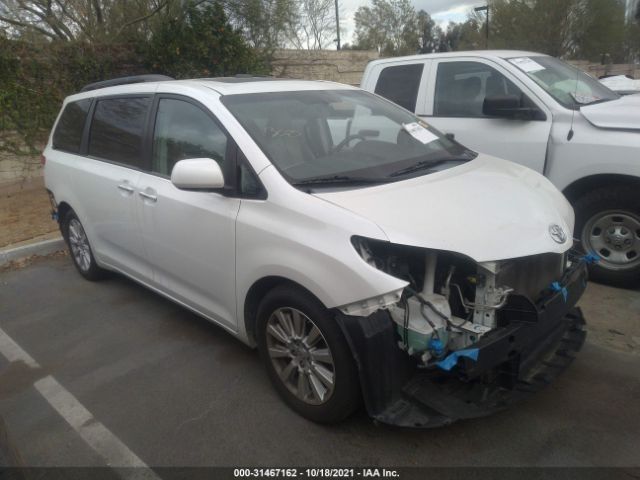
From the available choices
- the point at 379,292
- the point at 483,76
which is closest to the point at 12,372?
the point at 379,292

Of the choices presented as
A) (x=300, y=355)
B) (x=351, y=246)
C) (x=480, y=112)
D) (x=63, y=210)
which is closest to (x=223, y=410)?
(x=300, y=355)

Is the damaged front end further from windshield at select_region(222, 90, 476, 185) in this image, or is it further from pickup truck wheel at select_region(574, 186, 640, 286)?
pickup truck wheel at select_region(574, 186, 640, 286)

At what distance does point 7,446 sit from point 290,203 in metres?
1.59

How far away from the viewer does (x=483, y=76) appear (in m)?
5.11

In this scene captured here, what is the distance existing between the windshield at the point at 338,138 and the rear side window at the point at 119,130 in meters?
0.98

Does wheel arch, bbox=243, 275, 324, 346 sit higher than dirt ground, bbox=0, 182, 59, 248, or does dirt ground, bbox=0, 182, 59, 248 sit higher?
wheel arch, bbox=243, 275, 324, 346

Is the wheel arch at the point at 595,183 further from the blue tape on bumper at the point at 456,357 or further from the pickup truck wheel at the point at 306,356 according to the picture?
the pickup truck wheel at the point at 306,356

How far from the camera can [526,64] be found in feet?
16.4

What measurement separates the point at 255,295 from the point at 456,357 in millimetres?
1181

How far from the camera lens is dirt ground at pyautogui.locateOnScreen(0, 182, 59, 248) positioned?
258 inches

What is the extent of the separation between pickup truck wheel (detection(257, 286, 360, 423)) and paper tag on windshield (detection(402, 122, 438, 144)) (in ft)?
5.16

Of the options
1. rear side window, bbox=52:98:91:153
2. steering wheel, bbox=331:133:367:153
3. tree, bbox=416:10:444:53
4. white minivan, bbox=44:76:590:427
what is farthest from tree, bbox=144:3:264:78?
tree, bbox=416:10:444:53

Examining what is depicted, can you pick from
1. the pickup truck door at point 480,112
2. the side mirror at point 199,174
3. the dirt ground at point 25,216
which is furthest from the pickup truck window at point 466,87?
the dirt ground at point 25,216

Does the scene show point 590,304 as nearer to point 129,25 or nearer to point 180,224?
point 180,224
